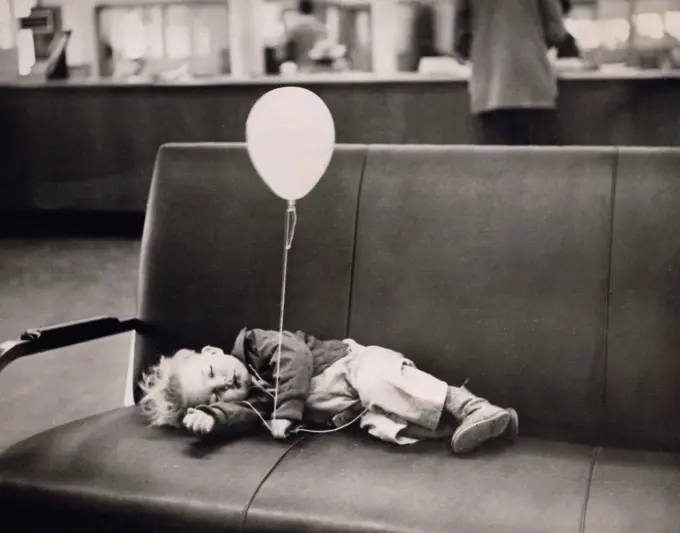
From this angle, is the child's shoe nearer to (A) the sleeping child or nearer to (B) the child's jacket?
(A) the sleeping child

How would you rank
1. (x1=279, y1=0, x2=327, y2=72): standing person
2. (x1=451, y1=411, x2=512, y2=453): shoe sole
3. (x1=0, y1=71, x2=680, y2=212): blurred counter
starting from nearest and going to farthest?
1. (x1=451, y1=411, x2=512, y2=453): shoe sole
2. (x1=0, y1=71, x2=680, y2=212): blurred counter
3. (x1=279, y1=0, x2=327, y2=72): standing person

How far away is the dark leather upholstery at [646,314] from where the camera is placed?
1.92 meters

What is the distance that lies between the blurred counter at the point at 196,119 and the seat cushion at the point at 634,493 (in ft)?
11.2

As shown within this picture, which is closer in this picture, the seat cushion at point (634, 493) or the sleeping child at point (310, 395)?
the seat cushion at point (634, 493)

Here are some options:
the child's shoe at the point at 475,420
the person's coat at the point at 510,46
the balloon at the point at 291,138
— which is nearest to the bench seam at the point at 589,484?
the child's shoe at the point at 475,420

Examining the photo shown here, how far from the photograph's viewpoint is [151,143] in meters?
5.82

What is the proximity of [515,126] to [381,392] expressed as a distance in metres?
2.87

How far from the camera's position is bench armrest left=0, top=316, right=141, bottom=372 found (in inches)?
76.3

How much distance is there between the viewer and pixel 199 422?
6.28 feet

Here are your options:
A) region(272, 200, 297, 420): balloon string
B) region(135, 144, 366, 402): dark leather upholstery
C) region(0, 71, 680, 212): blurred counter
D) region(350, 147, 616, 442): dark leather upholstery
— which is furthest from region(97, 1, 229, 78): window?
region(350, 147, 616, 442): dark leather upholstery

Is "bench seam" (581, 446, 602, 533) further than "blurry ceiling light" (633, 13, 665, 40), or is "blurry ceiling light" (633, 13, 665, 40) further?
"blurry ceiling light" (633, 13, 665, 40)

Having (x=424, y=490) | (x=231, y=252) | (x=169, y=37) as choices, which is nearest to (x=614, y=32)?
(x=169, y=37)

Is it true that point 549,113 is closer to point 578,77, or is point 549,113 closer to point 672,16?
point 578,77

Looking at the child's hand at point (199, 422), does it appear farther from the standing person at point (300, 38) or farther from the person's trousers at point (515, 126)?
the standing person at point (300, 38)
